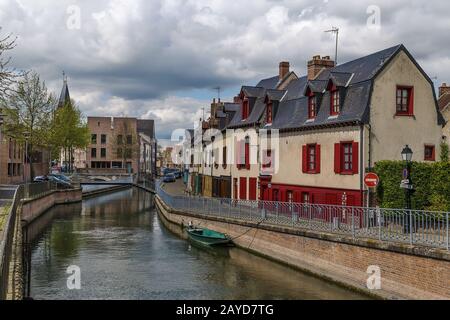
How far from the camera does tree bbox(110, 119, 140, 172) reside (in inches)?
4261

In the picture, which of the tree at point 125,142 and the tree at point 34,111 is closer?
the tree at point 34,111

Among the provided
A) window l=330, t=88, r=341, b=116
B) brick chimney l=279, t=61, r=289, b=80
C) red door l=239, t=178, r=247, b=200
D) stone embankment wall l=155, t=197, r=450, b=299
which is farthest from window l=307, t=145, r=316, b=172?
brick chimney l=279, t=61, r=289, b=80

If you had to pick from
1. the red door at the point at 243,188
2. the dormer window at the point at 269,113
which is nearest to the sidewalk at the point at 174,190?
the red door at the point at 243,188

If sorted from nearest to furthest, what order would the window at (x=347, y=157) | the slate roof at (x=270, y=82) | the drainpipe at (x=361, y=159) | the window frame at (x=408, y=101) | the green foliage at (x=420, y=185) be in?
the green foliage at (x=420, y=185) < the drainpipe at (x=361, y=159) < the window at (x=347, y=157) < the window frame at (x=408, y=101) < the slate roof at (x=270, y=82)

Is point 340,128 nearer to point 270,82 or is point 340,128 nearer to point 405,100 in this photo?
point 405,100

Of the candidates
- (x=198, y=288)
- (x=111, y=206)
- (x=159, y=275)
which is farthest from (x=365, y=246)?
(x=111, y=206)

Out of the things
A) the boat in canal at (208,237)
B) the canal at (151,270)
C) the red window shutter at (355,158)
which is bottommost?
the canal at (151,270)

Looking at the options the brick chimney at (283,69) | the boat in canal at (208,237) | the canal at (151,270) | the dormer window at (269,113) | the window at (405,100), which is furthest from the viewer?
the brick chimney at (283,69)

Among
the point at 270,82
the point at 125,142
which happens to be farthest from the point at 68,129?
the point at 125,142

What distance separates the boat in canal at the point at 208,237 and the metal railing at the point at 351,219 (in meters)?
1.46

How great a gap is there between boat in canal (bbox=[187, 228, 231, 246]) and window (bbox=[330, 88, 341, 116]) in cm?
964

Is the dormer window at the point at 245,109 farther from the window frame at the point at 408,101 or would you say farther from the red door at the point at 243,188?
the window frame at the point at 408,101

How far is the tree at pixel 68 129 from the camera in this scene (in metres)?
63.7

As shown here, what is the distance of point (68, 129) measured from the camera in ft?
225
